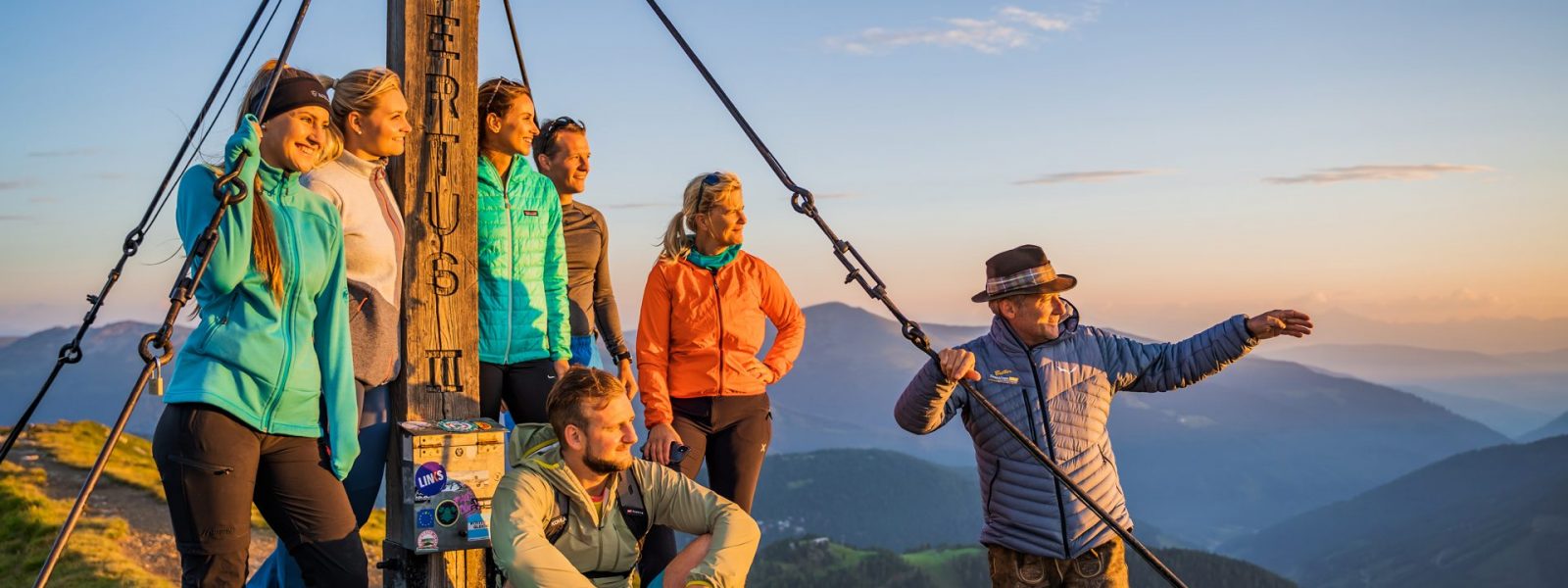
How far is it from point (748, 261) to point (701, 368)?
23.8 inches

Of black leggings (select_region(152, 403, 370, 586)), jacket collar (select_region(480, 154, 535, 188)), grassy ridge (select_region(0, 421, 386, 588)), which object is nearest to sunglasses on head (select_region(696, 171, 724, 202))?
jacket collar (select_region(480, 154, 535, 188))

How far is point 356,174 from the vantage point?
16.2 feet

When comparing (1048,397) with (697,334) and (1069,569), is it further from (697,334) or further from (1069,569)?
(697,334)

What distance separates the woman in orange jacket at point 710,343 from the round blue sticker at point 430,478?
981 mm

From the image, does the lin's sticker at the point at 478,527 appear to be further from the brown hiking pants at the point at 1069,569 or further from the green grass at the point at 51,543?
the green grass at the point at 51,543

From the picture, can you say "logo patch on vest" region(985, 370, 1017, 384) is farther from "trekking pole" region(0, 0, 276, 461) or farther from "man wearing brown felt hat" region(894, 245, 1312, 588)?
"trekking pole" region(0, 0, 276, 461)

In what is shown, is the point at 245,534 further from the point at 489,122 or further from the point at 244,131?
the point at 489,122

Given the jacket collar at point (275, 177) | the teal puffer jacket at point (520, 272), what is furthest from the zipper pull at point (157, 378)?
the teal puffer jacket at point (520, 272)

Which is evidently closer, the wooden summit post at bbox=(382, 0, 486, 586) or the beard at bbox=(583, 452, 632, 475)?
the beard at bbox=(583, 452, 632, 475)

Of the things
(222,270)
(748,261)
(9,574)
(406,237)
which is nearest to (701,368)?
(748,261)

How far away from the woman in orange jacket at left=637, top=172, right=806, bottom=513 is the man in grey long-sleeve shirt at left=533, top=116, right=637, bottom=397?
25 cm

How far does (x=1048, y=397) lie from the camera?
535 centimetres

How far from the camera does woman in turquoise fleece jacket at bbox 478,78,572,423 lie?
5594 mm

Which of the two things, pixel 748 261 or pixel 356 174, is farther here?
pixel 748 261
